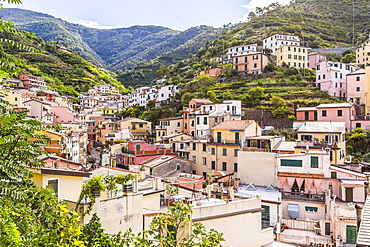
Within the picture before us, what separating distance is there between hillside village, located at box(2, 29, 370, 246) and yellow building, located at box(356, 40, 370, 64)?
63.5 feet

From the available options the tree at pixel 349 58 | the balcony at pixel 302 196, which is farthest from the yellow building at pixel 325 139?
the tree at pixel 349 58

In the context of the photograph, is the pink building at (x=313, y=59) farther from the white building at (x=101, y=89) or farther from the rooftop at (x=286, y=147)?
the white building at (x=101, y=89)

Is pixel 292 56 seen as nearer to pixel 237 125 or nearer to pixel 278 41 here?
pixel 278 41

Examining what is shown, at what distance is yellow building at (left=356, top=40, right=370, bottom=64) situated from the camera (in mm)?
65125

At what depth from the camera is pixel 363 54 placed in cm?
6638

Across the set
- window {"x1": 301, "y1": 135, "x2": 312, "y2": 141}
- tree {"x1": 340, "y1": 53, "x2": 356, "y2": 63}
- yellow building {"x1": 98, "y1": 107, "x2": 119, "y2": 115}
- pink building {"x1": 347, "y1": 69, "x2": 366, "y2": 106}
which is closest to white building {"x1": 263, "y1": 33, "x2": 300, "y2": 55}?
tree {"x1": 340, "y1": 53, "x2": 356, "y2": 63}

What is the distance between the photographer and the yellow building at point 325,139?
2594 centimetres

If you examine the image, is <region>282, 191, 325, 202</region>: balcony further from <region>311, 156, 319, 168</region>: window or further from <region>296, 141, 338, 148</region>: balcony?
<region>296, 141, 338, 148</region>: balcony

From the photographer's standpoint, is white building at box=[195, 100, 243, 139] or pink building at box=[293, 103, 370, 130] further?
pink building at box=[293, 103, 370, 130]

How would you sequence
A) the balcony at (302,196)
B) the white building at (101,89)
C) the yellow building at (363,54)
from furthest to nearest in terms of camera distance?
the white building at (101,89)
the yellow building at (363,54)
the balcony at (302,196)

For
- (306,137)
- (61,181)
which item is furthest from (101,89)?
(61,181)

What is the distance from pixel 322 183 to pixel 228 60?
5329 centimetres

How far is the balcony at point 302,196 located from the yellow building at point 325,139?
3914 millimetres

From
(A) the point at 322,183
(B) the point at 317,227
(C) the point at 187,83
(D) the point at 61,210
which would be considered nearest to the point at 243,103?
(C) the point at 187,83
